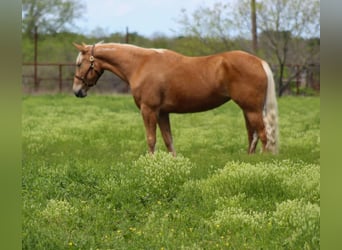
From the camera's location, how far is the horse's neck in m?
9.64

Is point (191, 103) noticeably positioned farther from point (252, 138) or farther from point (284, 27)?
point (284, 27)

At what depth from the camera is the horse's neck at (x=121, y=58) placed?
9641 mm

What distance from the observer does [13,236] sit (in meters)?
1.50

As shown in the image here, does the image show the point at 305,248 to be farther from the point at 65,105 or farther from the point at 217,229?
the point at 65,105

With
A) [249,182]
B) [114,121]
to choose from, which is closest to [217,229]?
[249,182]

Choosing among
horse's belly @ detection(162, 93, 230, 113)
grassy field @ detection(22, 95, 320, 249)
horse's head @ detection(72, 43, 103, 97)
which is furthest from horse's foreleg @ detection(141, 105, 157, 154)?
horse's head @ detection(72, 43, 103, 97)

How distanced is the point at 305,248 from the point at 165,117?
241 inches

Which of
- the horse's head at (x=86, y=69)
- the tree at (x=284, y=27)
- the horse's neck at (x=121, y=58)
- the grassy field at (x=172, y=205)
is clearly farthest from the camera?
the tree at (x=284, y=27)

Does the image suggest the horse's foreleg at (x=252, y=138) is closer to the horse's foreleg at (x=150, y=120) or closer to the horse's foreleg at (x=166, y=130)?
the horse's foreleg at (x=166, y=130)

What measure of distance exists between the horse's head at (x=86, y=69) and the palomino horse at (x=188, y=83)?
0.02 metres

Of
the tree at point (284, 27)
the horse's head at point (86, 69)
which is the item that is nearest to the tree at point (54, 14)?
the tree at point (284, 27)

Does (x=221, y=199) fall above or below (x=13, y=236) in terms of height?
below

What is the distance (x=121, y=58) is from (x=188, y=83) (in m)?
1.31

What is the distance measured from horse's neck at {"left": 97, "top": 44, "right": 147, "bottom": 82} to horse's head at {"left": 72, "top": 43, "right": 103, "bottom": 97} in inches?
6.9
